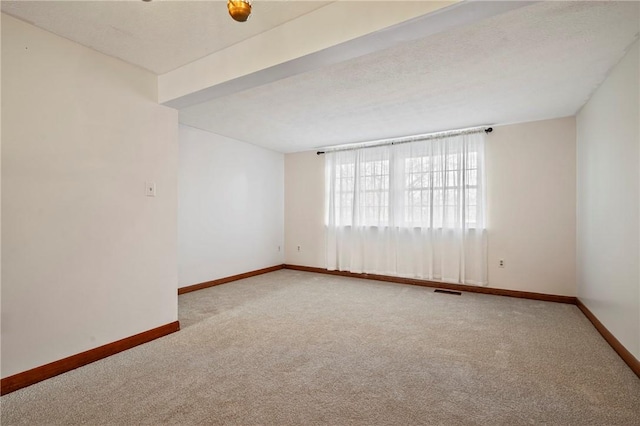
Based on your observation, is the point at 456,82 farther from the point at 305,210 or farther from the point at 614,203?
the point at 305,210

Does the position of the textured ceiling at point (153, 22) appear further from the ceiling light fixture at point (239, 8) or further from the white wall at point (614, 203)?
the white wall at point (614, 203)

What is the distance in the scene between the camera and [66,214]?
2240mm

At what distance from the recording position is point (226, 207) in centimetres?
507

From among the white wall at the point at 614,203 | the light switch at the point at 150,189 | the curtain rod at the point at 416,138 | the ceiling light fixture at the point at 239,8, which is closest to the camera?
the ceiling light fixture at the point at 239,8

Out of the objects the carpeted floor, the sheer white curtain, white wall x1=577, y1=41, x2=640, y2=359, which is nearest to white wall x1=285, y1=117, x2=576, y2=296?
the sheer white curtain

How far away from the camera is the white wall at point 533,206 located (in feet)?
12.9

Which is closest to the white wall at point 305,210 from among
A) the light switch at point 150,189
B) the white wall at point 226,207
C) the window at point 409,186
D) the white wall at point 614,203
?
the white wall at point 226,207

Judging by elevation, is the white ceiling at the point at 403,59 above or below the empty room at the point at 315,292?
above

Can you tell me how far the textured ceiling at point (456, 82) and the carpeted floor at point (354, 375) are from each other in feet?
7.83

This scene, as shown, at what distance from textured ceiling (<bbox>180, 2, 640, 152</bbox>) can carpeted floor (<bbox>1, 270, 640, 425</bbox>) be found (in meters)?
2.39

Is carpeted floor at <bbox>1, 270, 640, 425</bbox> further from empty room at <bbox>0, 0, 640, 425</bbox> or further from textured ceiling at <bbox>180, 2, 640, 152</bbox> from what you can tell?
textured ceiling at <bbox>180, 2, 640, 152</bbox>

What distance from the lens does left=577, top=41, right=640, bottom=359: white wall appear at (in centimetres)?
223

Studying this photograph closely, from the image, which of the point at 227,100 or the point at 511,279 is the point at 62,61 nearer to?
the point at 227,100

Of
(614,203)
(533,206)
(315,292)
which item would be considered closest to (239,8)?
(614,203)
